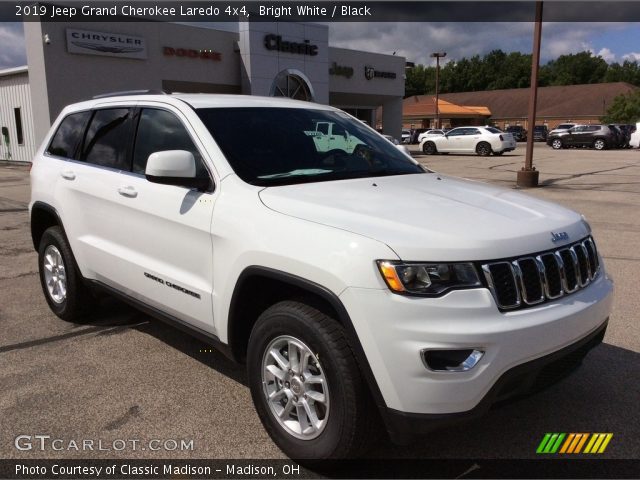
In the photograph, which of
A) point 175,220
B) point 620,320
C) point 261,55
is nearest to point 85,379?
point 175,220

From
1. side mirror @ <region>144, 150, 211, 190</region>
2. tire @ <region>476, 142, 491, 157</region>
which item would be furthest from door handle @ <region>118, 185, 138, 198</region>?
tire @ <region>476, 142, 491, 157</region>

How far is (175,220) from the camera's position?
11.2 ft

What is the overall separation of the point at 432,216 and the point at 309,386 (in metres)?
0.99

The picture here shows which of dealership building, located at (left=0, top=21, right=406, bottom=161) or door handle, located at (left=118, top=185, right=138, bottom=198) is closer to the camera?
door handle, located at (left=118, top=185, right=138, bottom=198)

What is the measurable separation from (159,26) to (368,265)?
22.7 m

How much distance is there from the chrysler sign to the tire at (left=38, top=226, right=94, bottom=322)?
56.8ft

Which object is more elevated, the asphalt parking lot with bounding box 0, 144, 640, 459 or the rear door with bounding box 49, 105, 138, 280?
the rear door with bounding box 49, 105, 138, 280

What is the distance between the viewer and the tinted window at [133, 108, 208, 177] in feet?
11.9

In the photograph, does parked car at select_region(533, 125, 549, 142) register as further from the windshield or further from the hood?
the hood

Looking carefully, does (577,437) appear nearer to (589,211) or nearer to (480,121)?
(589,211)

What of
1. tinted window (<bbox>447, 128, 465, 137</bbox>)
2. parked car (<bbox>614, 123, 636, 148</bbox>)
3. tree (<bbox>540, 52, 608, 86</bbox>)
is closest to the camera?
tinted window (<bbox>447, 128, 465, 137</bbox>)

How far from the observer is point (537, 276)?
8.69ft

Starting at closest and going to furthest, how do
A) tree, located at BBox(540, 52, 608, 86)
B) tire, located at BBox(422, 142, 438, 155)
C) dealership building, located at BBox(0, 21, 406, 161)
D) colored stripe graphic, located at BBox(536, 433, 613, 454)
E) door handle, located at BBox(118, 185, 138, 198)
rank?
1. colored stripe graphic, located at BBox(536, 433, 613, 454)
2. door handle, located at BBox(118, 185, 138, 198)
3. dealership building, located at BBox(0, 21, 406, 161)
4. tire, located at BBox(422, 142, 438, 155)
5. tree, located at BBox(540, 52, 608, 86)

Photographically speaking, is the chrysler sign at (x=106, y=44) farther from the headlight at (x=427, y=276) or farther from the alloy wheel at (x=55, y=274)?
the headlight at (x=427, y=276)
